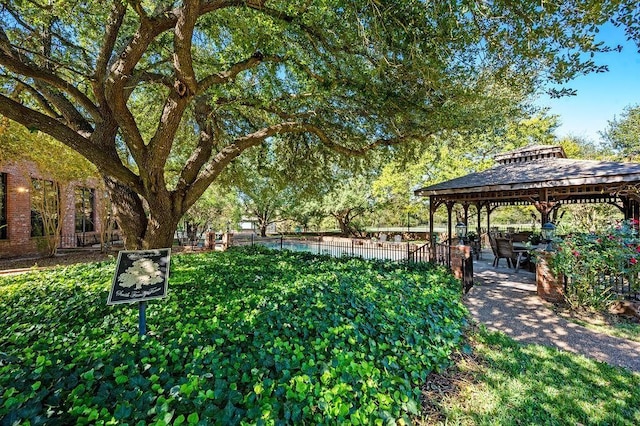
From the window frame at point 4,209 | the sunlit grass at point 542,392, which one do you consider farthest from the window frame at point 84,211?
the sunlit grass at point 542,392

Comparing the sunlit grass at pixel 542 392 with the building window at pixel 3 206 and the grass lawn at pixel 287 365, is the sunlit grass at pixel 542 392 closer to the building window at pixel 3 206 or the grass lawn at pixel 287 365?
the grass lawn at pixel 287 365

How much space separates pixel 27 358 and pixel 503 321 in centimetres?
636

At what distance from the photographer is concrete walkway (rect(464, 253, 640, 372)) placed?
387cm

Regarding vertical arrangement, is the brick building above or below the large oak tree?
below

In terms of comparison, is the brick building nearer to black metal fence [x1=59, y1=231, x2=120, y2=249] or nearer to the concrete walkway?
black metal fence [x1=59, y1=231, x2=120, y2=249]

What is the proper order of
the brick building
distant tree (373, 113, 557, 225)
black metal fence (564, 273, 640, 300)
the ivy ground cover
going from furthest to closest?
distant tree (373, 113, 557, 225)
the brick building
black metal fence (564, 273, 640, 300)
the ivy ground cover

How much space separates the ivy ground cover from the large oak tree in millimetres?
2385

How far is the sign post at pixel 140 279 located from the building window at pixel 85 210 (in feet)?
52.8

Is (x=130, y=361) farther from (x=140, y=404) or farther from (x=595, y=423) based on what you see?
(x=595, y=423)

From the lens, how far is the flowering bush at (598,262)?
5.07 metres

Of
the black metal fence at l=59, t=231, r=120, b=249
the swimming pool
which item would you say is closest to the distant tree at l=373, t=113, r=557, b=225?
the swimming pool

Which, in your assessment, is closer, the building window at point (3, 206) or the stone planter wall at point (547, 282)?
the stone planter wall at point (547, 282)

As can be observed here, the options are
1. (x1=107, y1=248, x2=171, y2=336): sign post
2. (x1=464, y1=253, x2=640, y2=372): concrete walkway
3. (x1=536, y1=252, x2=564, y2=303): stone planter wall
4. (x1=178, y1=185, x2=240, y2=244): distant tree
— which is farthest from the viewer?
(x1=178, y1=185, x2=240, y2=244): distant tree

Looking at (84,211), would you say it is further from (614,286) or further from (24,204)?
(614,286)
